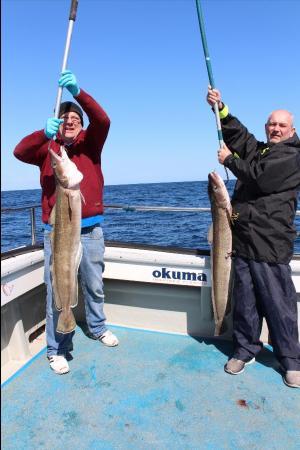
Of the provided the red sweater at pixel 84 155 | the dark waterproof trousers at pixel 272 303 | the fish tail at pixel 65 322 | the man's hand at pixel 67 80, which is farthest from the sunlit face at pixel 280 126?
the fish tail at pixel 65 322

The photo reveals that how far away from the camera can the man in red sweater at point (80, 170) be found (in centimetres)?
361

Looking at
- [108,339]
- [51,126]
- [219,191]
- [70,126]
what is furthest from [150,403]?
[70,126]

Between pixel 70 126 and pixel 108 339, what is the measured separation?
2.34 meters

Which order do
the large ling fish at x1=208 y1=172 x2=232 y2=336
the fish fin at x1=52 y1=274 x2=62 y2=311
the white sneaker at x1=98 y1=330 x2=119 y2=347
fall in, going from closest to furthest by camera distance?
the fish fin at x1=52 y1=274 x2=62 y2=311 → the large ling fish at x1=208 y1=172 x2=232 y2=336 → the white sneaker at x1=98 y1=330 x2=119 y2=347

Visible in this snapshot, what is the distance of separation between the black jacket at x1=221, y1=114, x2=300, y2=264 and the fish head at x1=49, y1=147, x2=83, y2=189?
4.59 feet

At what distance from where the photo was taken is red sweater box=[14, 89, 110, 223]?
11.7 feet

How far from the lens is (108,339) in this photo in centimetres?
435

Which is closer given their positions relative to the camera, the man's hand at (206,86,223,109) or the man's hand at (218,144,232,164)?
the man's hand at (218,144,232,164)

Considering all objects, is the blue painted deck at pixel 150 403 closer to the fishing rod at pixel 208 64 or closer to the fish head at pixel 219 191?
the fish head at pixel 219 191

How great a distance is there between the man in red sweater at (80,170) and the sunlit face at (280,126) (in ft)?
5.11

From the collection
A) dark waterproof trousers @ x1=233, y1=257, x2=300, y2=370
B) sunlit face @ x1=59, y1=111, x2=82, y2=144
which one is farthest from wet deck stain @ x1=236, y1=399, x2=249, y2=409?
sunlit face @ x1=59, y1=111, x2=82, y2=144

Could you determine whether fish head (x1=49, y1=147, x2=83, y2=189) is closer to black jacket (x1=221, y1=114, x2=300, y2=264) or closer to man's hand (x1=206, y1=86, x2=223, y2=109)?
black jacket (x1=221, y1=114, x2=300, y2=264)

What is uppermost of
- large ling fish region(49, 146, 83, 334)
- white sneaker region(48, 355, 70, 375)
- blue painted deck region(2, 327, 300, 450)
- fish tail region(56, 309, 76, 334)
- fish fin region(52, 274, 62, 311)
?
large ling fish region(49, 146, 83, 334)

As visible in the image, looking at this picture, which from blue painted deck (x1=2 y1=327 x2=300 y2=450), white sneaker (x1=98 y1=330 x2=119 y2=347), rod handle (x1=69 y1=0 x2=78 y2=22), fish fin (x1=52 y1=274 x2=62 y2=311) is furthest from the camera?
white sneaker (x1=98 y1=330 x2=119 y2=347)
